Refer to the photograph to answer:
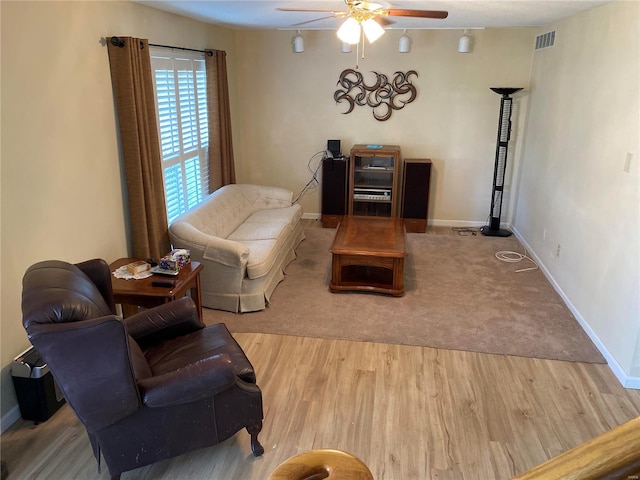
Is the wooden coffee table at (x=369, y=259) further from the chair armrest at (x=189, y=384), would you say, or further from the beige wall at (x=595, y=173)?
the chair armrest at (x=189, y=384)

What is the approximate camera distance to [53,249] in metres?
2.87

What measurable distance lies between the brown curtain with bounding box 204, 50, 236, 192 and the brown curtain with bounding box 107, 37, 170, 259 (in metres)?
1.44

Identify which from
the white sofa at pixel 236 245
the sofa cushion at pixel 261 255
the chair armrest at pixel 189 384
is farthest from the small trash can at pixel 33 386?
the sofa cushion at pixel 261 255

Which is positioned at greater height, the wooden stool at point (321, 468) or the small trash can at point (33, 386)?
the wooden stool at point (321, 468)

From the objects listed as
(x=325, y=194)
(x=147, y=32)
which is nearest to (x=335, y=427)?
(x=147, y=32)

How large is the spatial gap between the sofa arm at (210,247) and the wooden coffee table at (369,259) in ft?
2.75

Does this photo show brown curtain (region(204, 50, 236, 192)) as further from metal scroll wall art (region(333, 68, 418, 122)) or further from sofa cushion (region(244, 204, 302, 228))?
metal scroll wall art (region(333, 68, 418, 122))

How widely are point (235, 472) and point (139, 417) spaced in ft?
1.84

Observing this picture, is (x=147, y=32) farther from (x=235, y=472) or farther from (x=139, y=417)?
(x=235, y=472)

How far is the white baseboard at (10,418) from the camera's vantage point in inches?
102

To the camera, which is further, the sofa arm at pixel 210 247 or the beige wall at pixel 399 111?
the beige wall at pixel 399 111

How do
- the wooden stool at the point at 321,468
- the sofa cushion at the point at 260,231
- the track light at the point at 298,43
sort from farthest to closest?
the track light at the point at 298,43 < the sofa cushion at the point at 260,231 < the wooden stool at the point at 321,468

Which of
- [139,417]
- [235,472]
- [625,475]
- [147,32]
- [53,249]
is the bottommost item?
[235,472]

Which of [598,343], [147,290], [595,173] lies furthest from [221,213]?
[598,343]
